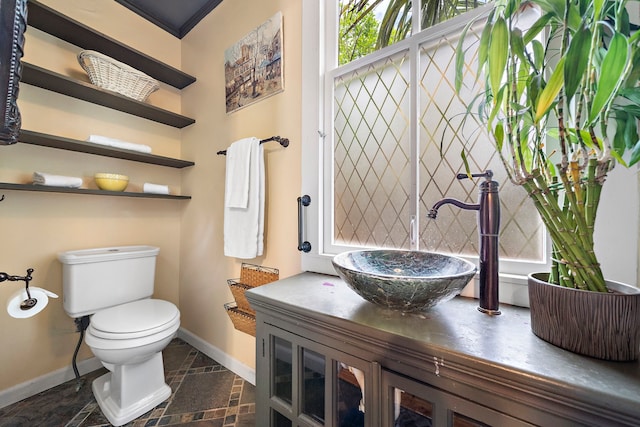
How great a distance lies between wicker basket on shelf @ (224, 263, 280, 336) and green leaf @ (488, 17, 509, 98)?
4.07 feet

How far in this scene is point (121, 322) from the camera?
1253 mm

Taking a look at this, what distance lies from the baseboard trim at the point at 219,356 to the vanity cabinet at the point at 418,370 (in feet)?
2.53

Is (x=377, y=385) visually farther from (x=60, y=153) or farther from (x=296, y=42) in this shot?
(x=60, y=153)

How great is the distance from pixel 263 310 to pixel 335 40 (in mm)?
1319

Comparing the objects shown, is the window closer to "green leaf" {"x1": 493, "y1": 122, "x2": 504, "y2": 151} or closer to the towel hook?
the towel hook

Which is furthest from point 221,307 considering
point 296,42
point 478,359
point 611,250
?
point 611,250

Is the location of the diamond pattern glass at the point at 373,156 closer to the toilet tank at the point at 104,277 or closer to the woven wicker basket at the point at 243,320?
the woven wicker basket at the point at 243,320

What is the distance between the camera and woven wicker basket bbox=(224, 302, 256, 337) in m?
1.34

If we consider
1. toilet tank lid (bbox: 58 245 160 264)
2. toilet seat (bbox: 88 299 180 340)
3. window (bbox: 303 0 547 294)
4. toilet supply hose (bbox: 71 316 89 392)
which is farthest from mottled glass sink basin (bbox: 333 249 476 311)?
toilet supply hose (bbox: 71 316 89 392)

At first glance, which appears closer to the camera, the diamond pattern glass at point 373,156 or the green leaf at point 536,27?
the green leaf at point 536,27

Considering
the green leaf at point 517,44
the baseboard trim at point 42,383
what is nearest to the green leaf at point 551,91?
the green leaf at point 517,44

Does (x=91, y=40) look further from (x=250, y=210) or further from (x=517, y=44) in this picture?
(x=517, y=44)

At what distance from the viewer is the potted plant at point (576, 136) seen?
0.42m

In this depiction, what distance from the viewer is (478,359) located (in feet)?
1.55
